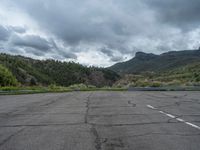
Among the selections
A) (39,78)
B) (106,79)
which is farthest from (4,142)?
(106,79)

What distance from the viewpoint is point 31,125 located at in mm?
8680

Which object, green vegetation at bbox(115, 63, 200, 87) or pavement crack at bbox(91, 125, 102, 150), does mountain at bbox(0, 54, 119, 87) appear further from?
pavement crack at bbox(91, 125, 102, 150)

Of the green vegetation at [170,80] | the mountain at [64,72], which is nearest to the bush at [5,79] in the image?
the green vegetation at [170,80]

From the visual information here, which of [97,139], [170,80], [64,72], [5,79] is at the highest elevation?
[64,72]


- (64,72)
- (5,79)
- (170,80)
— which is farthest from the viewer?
(64,72)

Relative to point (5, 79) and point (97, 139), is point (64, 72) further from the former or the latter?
point (97, 139)

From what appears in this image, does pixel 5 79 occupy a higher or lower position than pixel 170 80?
Result: lower

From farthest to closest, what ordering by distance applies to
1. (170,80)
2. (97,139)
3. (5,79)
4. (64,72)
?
(64,72), (170,80), (5,79), (97,139)

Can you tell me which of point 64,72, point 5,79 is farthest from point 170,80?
point 64,72

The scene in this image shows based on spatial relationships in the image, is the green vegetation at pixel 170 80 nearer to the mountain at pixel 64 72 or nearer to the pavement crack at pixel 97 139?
the mountain at pixel 64 72

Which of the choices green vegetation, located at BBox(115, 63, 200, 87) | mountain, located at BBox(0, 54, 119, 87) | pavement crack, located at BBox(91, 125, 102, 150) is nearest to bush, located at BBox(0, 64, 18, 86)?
green vegetation, located at BBox(115, 63, 200, 87)

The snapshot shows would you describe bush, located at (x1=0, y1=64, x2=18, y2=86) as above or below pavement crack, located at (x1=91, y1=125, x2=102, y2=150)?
above

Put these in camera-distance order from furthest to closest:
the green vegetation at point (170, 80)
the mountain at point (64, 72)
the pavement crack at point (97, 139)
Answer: the mountain at point (64, 72), the green vegetation at point (170, 80), the pavement crack at point (97, 139)

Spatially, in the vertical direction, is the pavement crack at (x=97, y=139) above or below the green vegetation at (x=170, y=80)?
below
